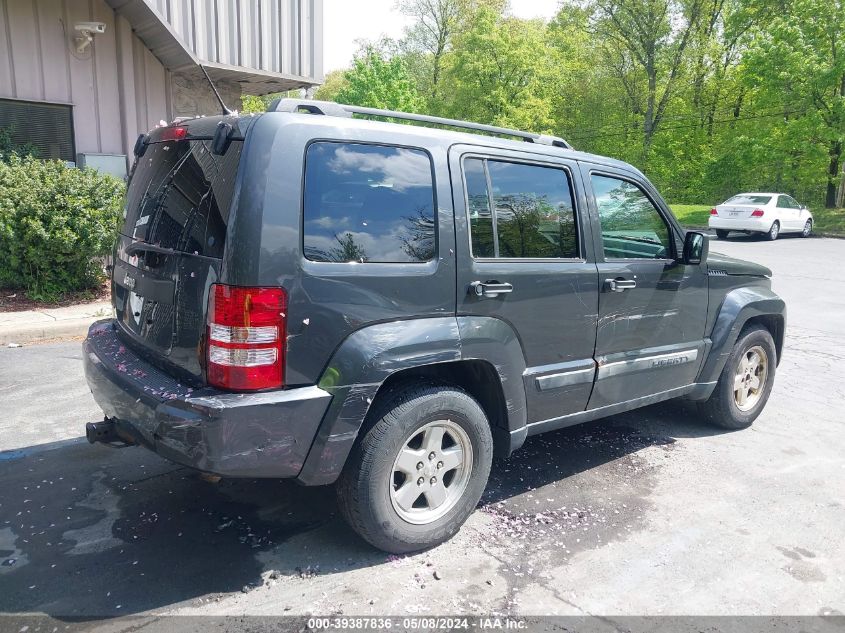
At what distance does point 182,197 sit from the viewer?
3.14 metres

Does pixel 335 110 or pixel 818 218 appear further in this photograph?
pixel 818 218

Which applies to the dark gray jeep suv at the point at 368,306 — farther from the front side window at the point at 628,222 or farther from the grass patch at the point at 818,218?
the grass patch at the point at 818,218

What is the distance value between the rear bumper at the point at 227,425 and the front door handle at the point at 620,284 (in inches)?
74.1

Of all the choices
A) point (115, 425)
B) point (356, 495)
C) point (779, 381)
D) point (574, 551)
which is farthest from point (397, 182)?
point (779, 381)

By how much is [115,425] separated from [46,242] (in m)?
5.83

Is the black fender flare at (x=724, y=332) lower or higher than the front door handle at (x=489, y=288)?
lower

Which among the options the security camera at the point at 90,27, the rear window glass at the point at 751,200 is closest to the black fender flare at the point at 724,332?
the security camera at the point at 90,27

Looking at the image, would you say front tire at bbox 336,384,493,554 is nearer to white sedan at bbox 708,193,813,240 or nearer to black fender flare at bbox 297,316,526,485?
black fender flare at bbox 297,316,526,485

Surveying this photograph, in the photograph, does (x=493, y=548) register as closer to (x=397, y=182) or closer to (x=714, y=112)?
(x=397, y=182)

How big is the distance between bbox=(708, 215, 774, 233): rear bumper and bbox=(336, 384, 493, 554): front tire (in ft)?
70.8

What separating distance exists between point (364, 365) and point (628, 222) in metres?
2.16

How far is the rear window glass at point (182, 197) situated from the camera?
9.30 ft

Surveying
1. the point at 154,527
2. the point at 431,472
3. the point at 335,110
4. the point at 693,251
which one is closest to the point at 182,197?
the point at 335,110

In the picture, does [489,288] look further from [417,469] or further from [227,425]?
[227,425]
